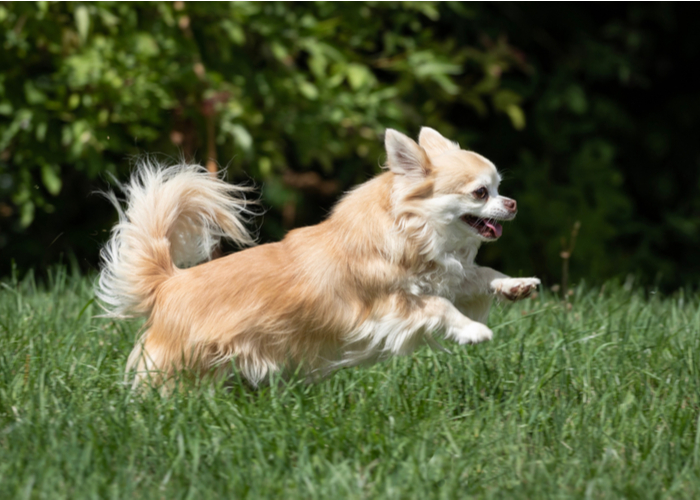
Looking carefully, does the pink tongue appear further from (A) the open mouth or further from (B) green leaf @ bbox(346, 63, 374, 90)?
(B) green leaf @ bbox(346, 63, 374, 90)

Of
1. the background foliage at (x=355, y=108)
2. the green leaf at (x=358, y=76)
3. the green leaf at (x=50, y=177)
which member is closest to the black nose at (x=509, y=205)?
the background foliage at (x=355, y=108)

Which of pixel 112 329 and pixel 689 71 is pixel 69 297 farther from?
pixel 689 71

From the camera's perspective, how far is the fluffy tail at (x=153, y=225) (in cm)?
327

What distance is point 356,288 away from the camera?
3104 millimetres

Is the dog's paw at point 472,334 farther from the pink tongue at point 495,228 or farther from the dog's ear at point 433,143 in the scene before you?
the dog's ear at point 433,143

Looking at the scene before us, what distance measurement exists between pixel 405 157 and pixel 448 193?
0.22 metres

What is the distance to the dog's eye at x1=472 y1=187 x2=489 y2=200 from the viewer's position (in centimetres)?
308

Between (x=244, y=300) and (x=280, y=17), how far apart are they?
2618 mm

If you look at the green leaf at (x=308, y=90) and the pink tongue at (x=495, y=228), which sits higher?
the green leaf at (x=308, y=90)

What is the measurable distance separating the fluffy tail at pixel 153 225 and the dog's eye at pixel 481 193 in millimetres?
988

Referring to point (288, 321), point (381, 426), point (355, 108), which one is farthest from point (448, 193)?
point (355, 108)

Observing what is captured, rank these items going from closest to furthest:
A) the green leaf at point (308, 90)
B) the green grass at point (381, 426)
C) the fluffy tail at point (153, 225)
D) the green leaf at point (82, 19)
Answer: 1. the green grass at point (381, 426)
2. the fluffy tail at point (153, 225)
3. the green leaf at point (82, 19)
4. the green leaf at point (308, 90)

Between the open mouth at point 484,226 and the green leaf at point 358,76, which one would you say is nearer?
the open mouth at point 484,226

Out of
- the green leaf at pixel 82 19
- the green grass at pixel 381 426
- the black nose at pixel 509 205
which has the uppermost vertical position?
the green leaf at pixel 82 19
